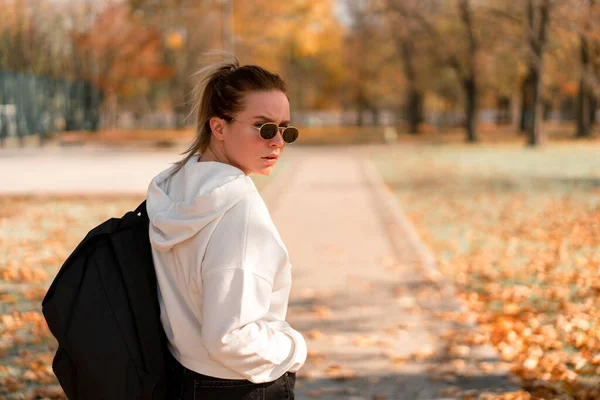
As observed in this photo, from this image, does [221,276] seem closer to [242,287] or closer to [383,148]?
[242,287]

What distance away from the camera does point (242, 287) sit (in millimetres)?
1933

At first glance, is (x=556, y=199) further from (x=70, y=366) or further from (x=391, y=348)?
(x=70, y=366)

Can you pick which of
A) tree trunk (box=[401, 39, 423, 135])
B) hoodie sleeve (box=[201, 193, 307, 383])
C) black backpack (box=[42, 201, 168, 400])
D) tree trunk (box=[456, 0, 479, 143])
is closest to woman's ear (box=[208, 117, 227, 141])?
hoodie sleeve (box=[201, 193, 307, 383])

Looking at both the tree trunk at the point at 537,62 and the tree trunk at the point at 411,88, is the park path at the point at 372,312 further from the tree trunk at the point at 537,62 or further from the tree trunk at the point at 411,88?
the tree trunk at the point at 411,88

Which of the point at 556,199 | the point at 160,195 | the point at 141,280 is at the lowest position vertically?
the point at 556,199

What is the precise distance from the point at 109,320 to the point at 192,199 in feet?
1.25

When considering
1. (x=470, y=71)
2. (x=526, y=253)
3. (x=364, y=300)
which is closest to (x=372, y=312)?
(x=364, y=300)

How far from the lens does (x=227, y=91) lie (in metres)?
2.14

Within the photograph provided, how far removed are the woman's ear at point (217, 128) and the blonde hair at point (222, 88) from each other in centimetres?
2

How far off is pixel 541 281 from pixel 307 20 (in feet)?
151

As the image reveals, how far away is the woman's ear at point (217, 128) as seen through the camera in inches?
85.5

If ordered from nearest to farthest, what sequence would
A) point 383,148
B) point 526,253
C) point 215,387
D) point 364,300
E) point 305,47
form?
point 215,387 < point 364,300 < point 526,253 < point 383,148 < point 305,47

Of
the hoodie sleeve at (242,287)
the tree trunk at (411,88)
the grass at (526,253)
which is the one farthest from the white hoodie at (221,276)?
the tree trunk at (411,88)

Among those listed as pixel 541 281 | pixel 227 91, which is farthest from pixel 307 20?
pixel 227 91
